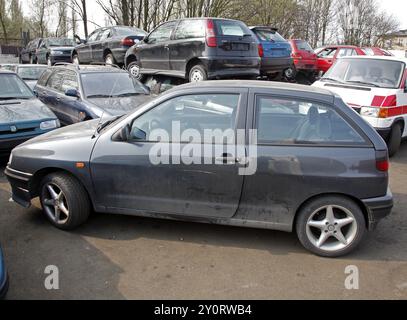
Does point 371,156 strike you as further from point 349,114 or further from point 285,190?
point 285,190

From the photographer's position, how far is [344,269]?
11.5 ft

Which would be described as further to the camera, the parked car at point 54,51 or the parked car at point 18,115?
the parked car at point 54,51

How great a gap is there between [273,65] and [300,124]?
28.2 feet

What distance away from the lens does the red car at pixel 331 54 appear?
51.4ft

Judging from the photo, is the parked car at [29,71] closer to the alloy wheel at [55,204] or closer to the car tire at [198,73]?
the car tire at [198,73]

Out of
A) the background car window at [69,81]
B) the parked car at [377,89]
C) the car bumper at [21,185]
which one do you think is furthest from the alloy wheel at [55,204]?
the parked car at [377,89]

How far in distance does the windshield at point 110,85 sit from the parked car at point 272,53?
4.87 m

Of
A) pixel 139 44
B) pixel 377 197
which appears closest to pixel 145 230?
pixel 377 197

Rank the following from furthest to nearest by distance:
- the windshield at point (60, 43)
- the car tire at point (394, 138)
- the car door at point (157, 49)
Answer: the windshield at point (60, 43)
the car door at point (157, 49)
the car tire at point (394, 138)

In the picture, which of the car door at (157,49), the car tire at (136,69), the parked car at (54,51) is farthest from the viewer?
the parked car at (54,51)

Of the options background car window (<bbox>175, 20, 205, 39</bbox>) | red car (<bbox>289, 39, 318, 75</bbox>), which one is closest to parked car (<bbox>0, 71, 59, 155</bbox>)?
background car window (<bbox>175, 20, 205, 39</bbox>)

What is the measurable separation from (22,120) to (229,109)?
4.00 metres

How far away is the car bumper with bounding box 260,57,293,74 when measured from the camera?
11.7m
